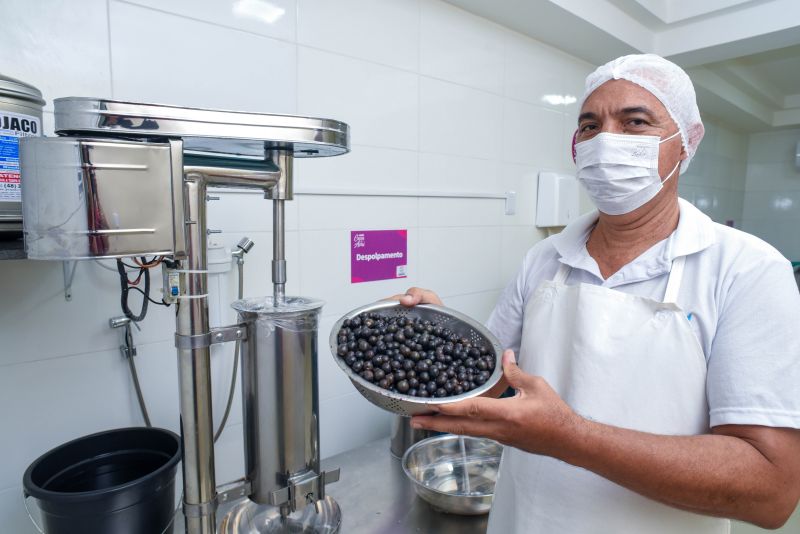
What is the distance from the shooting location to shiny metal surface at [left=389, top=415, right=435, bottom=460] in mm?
1566

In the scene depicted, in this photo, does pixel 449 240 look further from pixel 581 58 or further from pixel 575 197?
pixel 581 58

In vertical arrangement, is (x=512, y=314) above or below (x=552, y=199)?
below

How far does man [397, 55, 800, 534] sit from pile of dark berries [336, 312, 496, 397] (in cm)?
6

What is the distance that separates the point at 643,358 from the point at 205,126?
3.03 feet

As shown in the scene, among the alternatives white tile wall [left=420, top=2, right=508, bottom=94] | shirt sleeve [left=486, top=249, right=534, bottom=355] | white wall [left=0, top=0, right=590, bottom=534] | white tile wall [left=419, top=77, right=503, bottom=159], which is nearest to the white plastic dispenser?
white wall [left=0, top=0, right=590, bottom=534]

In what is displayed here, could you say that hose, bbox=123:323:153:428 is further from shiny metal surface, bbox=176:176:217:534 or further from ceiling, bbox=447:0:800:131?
ceiling, bbox=447:0:800:131

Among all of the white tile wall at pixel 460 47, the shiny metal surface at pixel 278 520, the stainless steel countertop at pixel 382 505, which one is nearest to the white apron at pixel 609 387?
the stainless steel countertop at pixel 382 505

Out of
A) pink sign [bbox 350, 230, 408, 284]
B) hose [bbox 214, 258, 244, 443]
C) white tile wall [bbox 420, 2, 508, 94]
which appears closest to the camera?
hose [bbox 214, 258, 244, 443]

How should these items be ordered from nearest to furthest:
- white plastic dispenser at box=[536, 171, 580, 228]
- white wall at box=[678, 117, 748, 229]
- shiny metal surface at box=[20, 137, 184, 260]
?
shiny metal surface at box=[20, 137, 184, 260] < white plastic dispenser at box=[536, 171, 580, 228] < white wall at box=[678, 117, 748, 229]

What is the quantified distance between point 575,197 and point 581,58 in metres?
0.80

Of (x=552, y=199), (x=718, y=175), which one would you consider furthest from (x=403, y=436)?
(x=718, y=175)

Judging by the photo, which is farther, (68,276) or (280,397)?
(68,276)

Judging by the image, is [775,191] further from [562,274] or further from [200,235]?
[200,235]

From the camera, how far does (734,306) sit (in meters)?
0.85
